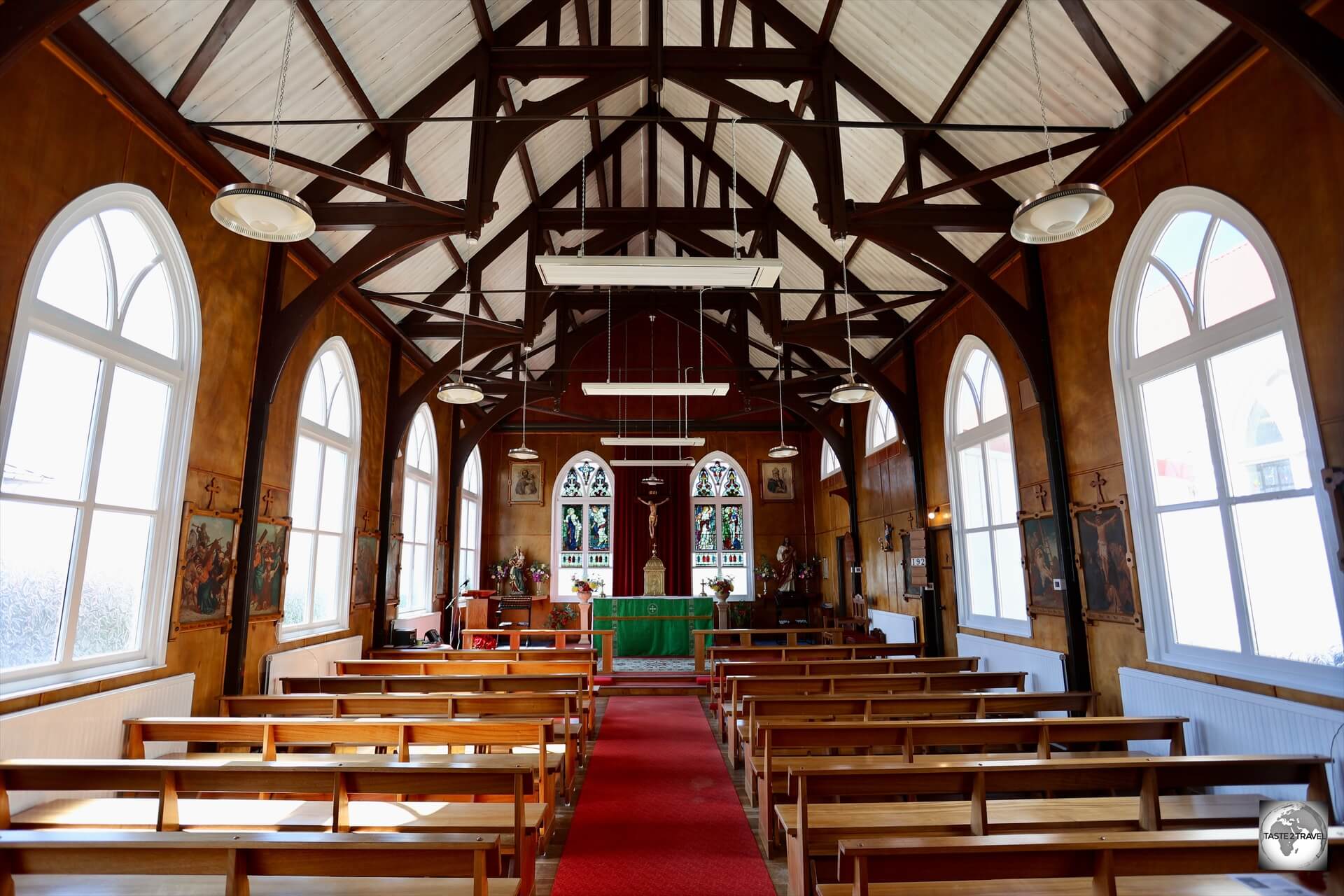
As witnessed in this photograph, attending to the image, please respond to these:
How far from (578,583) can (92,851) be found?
9.86 metres

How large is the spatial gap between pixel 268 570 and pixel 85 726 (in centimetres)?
240

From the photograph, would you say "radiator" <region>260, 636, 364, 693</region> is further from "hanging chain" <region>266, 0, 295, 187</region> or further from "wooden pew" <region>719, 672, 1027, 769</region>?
"hanging chain" <region>266, 0, 295, 187</region>

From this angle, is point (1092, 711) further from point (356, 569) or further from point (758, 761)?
point (356, 569)

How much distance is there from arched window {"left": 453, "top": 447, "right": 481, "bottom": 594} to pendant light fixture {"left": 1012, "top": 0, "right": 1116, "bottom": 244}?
11.0 m

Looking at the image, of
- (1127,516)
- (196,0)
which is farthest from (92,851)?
(1127,516)

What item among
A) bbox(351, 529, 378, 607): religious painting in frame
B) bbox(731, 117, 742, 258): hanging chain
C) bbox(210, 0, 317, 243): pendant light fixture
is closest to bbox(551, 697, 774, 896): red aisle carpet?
bbox(210, 0, 317, 243): pendant light fixture

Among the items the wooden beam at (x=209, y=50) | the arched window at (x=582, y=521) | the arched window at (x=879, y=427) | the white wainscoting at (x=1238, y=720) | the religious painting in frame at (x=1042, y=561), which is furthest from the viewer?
the arched window at (x=582, y=521)

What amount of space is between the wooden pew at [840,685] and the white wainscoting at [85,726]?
4.10 metres

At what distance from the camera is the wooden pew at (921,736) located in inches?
141

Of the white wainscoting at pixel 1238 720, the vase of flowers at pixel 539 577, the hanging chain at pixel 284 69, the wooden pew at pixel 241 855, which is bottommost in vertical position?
the white wainscoting at pixel 1238 720

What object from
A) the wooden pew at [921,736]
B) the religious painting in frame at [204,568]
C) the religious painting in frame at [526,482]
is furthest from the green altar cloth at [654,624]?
the wooden pew at [921,736]

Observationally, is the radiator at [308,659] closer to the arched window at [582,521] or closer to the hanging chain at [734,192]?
the hanging chain at [734,192]

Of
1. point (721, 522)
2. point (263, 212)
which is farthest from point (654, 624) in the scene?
point (263, 212)

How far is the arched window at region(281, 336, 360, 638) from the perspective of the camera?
23.8 ft
